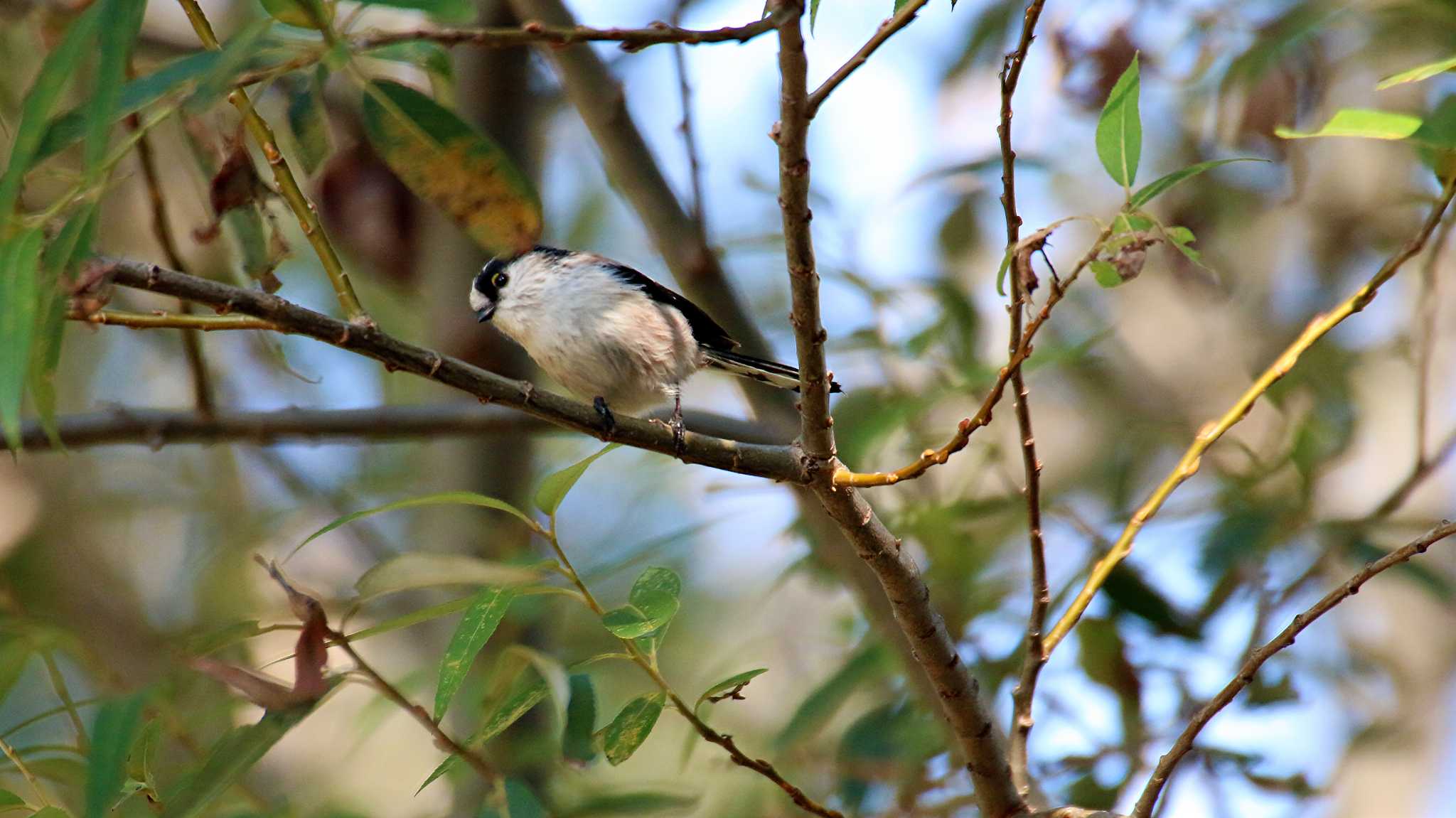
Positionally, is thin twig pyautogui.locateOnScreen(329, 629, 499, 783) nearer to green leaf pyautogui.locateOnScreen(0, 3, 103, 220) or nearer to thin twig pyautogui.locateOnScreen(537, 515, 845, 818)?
thin twig pyautogui.locateOnScreen(537, 515, 845, 818)

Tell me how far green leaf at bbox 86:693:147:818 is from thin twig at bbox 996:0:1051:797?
1.44m

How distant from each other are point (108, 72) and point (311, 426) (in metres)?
1.90

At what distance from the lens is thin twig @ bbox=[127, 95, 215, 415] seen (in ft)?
9.16

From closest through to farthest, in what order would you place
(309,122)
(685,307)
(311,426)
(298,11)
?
1. (298,11)
2. (309,122)
3. (311,426)
4. (685,307)

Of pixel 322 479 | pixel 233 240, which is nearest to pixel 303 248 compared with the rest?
pixel 322 479

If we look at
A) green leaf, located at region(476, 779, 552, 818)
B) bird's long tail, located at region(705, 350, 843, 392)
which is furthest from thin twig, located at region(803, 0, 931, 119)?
bird's long tail, located at region(705, 350, 843, 392)

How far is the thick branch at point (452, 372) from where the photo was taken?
64.6 inches

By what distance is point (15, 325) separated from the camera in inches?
56.4

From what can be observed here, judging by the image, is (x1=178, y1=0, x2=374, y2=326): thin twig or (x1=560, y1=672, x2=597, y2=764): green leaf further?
(x1=560, y1=672, x2=597, y2=764): green leaf

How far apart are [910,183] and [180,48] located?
7.96 ft

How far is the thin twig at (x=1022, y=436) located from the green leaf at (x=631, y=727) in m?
0.63

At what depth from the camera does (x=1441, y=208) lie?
76.2 inches

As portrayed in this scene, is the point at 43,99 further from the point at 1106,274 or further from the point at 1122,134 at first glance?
the point at 1122,134

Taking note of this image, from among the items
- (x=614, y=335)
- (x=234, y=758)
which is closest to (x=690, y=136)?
(x=614, y=335)
